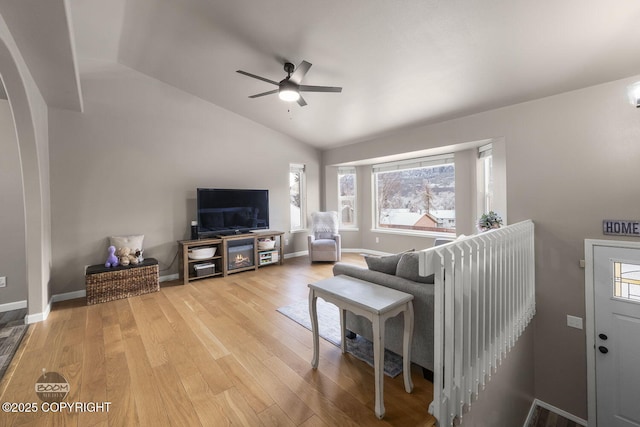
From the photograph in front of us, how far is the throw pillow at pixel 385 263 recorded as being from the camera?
7.22 feet

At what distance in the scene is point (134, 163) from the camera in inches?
160

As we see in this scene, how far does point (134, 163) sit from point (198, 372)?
11.4ft

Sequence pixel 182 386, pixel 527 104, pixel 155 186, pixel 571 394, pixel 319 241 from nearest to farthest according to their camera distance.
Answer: pixel 182 386, pixel 571 394, pixel 527 104, pixel 155 186, pixel 319 241

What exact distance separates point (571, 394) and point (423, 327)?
2.60 m

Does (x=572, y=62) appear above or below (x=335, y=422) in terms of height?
above

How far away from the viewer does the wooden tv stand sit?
422 centimetres

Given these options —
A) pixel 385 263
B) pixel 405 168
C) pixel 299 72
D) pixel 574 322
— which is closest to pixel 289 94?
pixel 299 72

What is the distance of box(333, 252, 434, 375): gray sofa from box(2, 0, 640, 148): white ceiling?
6.83 feet

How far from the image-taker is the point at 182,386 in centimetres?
185

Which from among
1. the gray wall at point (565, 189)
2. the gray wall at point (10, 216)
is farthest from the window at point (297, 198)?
the gray wall at point (10, 216)

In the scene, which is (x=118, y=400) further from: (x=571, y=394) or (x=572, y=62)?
(x=572, y=62)

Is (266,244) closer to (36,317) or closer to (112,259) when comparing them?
(112,259)

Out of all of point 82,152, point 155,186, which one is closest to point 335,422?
point 155,186

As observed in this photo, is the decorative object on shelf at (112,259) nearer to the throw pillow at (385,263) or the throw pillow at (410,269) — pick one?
the throw pillow at (385,263)
